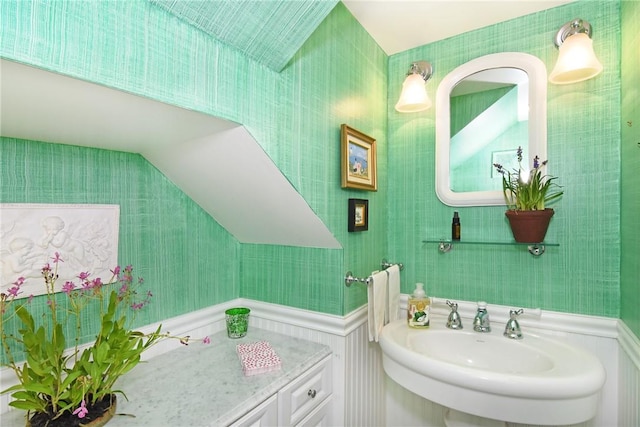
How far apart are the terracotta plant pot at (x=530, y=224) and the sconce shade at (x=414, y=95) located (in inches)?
25.6

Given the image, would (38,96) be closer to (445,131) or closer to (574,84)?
(445,131)

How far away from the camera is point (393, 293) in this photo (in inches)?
62.1

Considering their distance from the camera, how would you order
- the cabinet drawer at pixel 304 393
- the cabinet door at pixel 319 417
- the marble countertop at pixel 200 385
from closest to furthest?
the marble countertop at pixel 200 385 < the cabinet drawer at pixel 304 393 < the cabinet door at pixel 319 417

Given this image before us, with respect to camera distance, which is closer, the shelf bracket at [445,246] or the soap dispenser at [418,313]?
the soap dispenser at [418,313]

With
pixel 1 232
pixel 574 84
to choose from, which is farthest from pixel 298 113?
pixel 574 84

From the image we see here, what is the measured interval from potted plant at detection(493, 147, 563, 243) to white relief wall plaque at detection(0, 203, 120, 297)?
1571 millimetres

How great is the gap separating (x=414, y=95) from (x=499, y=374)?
1.22 metres

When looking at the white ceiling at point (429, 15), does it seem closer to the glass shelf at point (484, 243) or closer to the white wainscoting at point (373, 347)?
the glass shelf at point (484, 243)

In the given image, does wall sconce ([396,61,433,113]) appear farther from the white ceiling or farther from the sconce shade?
the white ceiling

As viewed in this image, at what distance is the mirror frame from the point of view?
4.69 feet

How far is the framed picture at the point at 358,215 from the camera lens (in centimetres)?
141

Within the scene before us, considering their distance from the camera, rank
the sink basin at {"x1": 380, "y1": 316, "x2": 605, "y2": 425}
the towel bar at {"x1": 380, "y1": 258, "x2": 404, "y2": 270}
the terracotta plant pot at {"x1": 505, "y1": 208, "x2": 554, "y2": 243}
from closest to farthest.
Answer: the sink basin at {"x1": 380, "y1": 316, "x2": 605, "y2": 425}
the terracotta plant pot at {"x1": 505, "y1": 208, "x2": 554, "y2": 243}
the towel bar at {"x1": 380, "y1": 258, "x2": 404, "y2": 270}

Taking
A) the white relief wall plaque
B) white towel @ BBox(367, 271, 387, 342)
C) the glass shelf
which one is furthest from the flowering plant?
the white relief wall plaque

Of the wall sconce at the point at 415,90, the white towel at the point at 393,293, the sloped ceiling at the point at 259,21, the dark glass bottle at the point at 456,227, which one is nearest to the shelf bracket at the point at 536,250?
the dark glass bottle at the point at 456,227
